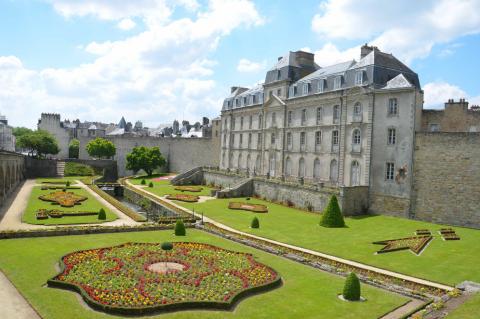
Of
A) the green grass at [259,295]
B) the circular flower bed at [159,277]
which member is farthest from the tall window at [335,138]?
the circular flower bed at [159,277]

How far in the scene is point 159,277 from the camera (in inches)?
672

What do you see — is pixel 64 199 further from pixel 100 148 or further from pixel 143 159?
pixel 100 148

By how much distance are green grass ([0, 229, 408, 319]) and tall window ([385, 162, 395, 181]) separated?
1700 centimetres

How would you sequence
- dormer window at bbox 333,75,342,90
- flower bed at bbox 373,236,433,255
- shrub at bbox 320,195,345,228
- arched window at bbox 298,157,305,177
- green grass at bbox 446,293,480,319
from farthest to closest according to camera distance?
arched window at bbox 298,157,305,177 → dormer window at bbox 333,75,342,90 → shrub at bbox 320,195,345,228 → flower bed at bbox 373,236,433,255 → green grass at bbox 446,293,480,319

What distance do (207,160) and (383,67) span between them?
38.6 metres

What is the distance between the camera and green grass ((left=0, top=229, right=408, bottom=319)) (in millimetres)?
13979

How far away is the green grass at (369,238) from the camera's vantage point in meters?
20.5

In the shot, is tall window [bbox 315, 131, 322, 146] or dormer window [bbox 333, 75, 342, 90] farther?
tall window [bbox 315, 131, 322, 146]

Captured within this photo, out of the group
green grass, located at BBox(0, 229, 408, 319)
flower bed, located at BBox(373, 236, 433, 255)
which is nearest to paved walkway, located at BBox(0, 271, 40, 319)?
green grass, located at BBox(0, 229, 408, 319)

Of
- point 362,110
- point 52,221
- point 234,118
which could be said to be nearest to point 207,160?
point 234,118

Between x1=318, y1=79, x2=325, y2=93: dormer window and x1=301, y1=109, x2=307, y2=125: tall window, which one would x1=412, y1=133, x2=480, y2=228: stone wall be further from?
x1=301, y1=109, x2=307, y2=125: tall window

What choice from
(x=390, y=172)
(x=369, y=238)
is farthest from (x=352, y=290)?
(x=390, y=172)

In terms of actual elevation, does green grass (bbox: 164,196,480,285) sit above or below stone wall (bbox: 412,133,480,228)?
below

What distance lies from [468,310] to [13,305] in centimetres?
1493
